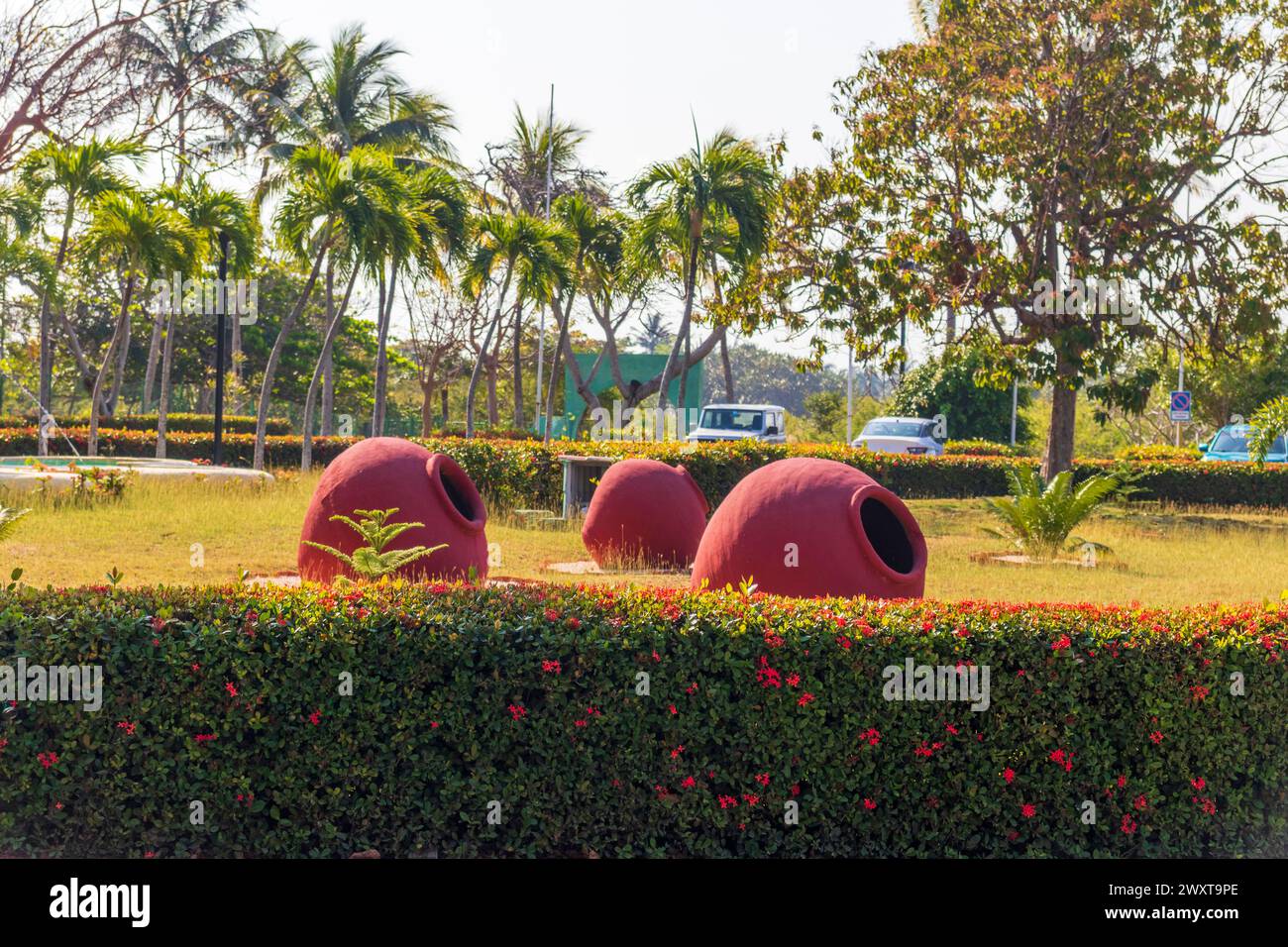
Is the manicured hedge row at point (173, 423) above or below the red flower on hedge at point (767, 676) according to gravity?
above

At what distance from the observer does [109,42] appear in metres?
34.0

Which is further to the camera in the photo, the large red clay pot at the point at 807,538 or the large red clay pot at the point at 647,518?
the large red clay pot at the point at 647,518

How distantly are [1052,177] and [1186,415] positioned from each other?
1790 cm

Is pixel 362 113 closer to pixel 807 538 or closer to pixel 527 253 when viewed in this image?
pixel 527 253

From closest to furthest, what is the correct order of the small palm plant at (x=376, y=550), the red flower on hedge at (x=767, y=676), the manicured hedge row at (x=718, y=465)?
the red flower on hedge at (x=767, y=676) → the small palm plant at (x=376, y=550) → the manicured hedge row at (x=718, y=465)

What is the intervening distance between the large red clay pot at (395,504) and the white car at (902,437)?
76.8ft

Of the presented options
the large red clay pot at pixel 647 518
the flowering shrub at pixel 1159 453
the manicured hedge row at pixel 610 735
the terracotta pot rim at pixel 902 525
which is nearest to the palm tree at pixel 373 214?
the large red clay pot at pixel 647 518

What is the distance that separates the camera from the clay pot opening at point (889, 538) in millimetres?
9898

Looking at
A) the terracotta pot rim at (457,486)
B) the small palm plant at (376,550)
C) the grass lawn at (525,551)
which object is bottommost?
A: the grass lawn at (525,551)

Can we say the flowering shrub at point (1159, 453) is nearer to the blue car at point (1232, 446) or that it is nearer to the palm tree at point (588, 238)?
the blue car at point (1232, 446)

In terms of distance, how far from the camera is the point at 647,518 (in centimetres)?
1480

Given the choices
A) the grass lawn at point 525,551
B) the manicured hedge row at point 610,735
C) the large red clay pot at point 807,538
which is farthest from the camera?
the grass lawn at point 525,551

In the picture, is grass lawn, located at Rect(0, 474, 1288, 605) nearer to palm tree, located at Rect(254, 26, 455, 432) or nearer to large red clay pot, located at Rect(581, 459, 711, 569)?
large red clay pot, located at Rect(581, 459, 711, 569)

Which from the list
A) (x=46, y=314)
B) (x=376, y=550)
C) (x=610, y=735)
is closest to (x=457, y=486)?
(x=376, y=550)
